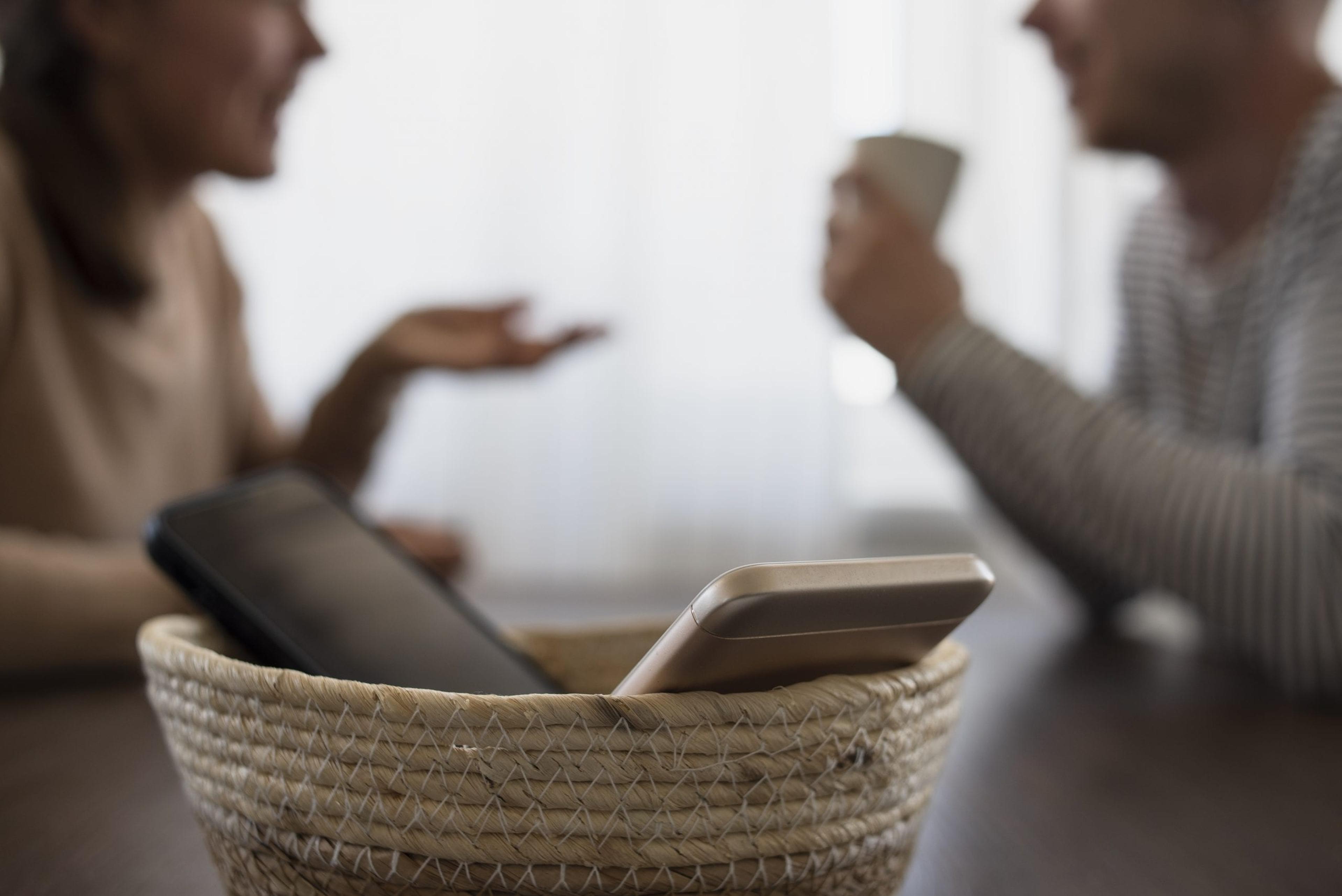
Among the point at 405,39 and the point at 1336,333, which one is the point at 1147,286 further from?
the point at 405,39

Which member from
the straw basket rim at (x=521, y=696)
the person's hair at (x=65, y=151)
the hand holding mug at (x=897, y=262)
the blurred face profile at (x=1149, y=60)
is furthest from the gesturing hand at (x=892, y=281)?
the person's hair at (x=65, y=151)

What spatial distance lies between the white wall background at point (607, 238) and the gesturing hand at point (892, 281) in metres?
0.79

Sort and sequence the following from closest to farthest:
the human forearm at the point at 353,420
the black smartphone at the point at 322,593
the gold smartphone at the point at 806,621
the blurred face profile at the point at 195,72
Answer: the gold smartphone at the point at 806,621
the black smartphone at the point at 322,593
the blurred face profile at the point at 195,72
the human forearm at the point at 353,420

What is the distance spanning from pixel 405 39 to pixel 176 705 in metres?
1.43

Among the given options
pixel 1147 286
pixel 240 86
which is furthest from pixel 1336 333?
pixel 240 86

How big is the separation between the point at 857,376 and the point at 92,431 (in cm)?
107

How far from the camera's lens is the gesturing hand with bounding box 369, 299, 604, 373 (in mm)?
982

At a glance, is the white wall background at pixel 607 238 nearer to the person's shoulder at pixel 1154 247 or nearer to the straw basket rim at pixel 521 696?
the person's shoulder at pixel 1154 247

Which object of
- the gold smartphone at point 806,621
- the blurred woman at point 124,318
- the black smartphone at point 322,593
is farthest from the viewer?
the blurred woman at point 124,318

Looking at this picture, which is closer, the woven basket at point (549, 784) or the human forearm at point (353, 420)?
the woven basket at point (549, 784)

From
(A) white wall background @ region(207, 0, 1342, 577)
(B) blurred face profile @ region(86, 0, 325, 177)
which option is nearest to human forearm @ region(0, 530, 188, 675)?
(B) blurred face profile @ region(86, 0, 325, 177)

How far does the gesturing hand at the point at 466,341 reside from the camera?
982 mm

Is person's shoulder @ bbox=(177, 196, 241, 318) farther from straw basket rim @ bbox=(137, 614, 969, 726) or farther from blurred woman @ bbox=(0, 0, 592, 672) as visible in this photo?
straw basket rim @ bbox=(137, 614, 969, 726)

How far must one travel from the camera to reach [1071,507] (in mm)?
719
